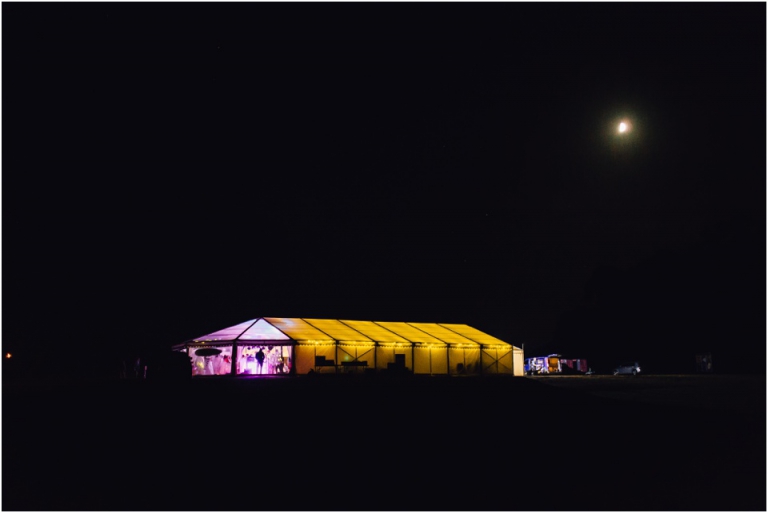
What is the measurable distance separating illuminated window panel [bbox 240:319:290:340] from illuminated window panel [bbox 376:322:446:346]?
6964 mm

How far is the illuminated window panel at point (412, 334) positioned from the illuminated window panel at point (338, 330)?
2768 millimetres

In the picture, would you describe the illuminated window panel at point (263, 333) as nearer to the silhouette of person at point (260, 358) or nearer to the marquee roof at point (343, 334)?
the marquee roof at point (343, 334)

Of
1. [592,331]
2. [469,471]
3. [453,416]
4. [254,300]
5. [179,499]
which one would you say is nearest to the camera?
[179,499]

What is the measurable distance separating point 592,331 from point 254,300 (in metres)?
36.5

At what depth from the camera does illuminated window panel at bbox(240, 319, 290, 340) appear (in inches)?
1065

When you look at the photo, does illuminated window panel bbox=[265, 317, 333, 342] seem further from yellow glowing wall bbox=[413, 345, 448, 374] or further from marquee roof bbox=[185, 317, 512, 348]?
yellow glowing wall bbox=[413, 345, 448, 374]

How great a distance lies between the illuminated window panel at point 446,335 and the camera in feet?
105

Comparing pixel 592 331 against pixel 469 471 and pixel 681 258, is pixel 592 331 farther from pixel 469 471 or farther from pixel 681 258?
pixel 469 471

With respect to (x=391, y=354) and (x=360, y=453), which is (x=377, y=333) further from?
(x=360, y=453)

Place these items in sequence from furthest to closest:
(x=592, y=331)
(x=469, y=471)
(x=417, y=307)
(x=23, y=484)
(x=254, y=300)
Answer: (x=592, y=331) → (x=417, y=307) → (x=254, y=300) → (x=469, y=471) → (x=23, y=484)

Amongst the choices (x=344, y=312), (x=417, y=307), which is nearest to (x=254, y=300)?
(x=344, y=312)

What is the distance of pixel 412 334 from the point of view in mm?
32031

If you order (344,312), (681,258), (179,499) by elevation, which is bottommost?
(179,499)

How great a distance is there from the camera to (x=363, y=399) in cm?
1030
